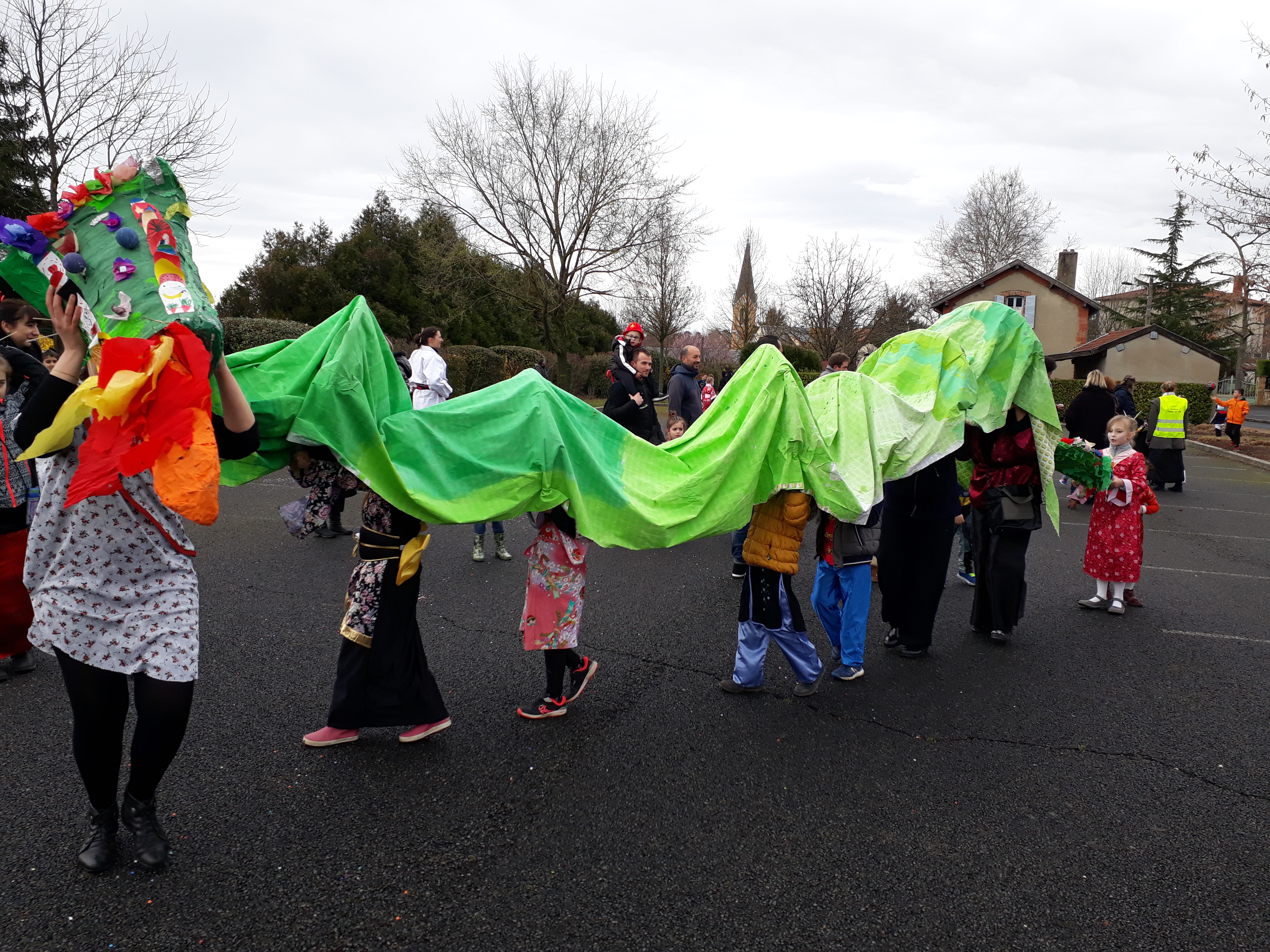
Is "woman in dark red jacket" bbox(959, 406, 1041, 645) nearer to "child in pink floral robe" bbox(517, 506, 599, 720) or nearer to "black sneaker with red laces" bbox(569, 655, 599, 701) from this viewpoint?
"black sneaker with red laces" bbox(569, 655, 599, 701)

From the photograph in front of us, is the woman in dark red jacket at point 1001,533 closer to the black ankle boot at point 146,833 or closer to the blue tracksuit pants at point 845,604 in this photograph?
the blue tracksuit pants at point 845,604

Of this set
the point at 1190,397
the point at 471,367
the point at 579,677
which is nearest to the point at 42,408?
the point at 579,677

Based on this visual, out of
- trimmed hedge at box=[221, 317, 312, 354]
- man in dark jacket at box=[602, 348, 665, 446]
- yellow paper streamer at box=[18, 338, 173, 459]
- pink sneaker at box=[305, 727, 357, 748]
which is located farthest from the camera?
trimmed hedge at box=[221, 317, 312, 354]

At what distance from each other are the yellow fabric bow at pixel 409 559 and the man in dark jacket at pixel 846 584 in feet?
7.27

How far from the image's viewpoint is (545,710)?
3.93 metres

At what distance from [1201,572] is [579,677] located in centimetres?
662

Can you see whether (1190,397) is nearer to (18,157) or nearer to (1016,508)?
(1016,508)

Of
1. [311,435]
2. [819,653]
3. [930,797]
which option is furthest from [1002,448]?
[311,435]

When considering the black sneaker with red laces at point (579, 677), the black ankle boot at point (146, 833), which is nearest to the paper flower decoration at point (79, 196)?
the black ankle boot at point (146, 833)

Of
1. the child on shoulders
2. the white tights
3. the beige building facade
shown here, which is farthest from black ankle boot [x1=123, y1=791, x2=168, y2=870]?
the beige building facade

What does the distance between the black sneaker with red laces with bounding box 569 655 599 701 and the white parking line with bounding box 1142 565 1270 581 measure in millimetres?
6133

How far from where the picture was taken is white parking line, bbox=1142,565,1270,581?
726cm

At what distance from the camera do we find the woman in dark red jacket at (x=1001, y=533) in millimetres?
5082

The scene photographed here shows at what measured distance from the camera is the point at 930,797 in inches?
130
